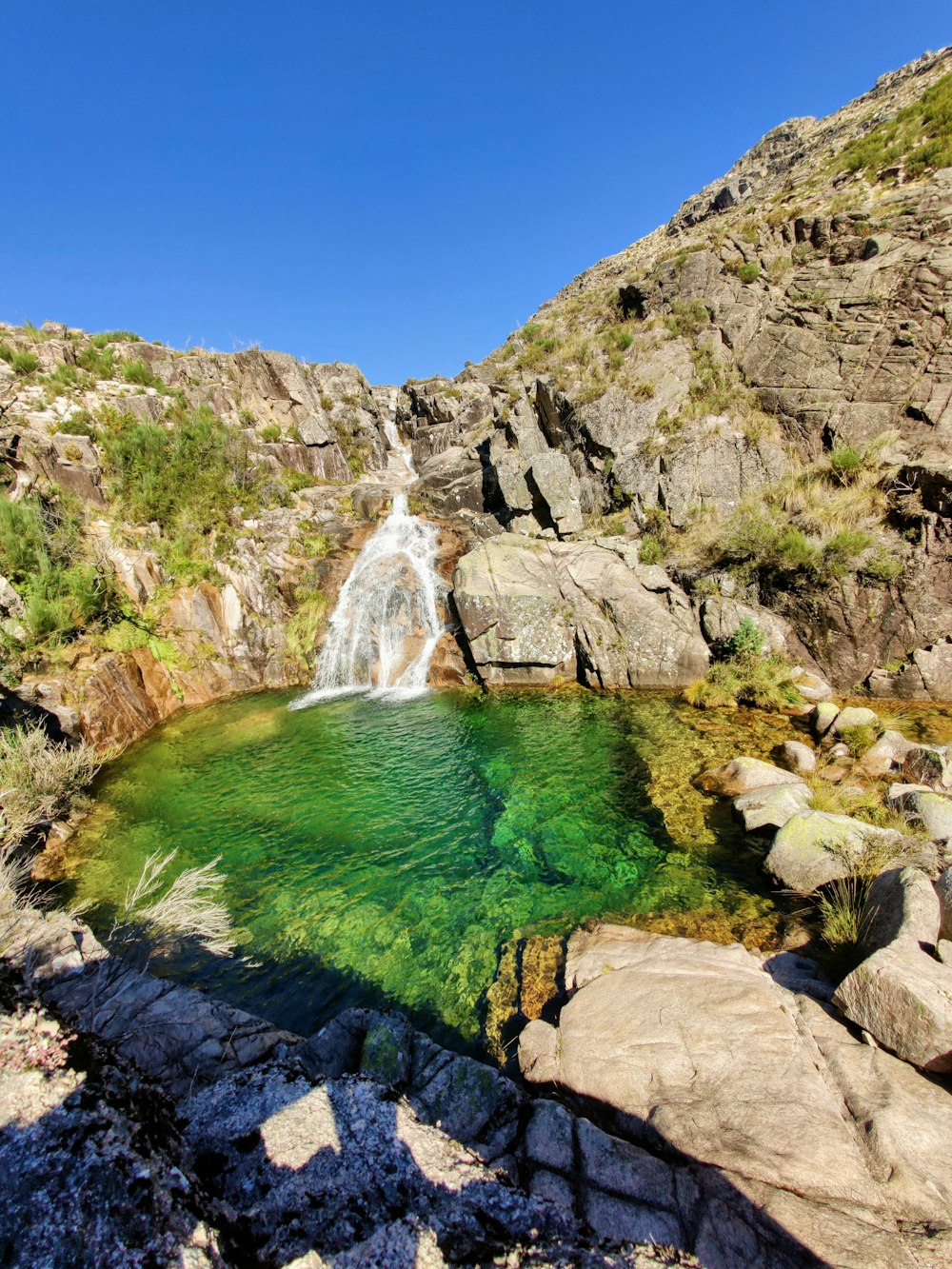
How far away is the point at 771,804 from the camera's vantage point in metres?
7.28

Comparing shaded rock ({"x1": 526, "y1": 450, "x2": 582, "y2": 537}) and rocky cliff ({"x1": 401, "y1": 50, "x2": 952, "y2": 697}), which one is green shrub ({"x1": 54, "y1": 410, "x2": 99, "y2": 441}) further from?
shaded rock ({"x1": 526, "y1": 450, "x2": 582, "y2": 537})

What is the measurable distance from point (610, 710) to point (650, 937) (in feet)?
23.6

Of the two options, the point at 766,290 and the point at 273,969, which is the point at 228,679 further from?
the point at 766,290

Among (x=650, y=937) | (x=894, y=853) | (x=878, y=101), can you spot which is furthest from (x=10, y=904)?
(x=878, y=101)

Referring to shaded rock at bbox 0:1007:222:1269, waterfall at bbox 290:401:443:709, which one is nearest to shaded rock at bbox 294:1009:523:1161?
shaded rock at bbox 0:1007:222:1269

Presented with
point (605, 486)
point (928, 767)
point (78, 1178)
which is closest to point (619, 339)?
point (605, 486)

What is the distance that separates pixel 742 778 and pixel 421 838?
18.1ft

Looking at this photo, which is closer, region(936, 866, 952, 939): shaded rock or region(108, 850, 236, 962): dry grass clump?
region(936, 866, 952, 939): shaded rock

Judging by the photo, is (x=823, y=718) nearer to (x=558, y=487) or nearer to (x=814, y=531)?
(x=814, y=531)

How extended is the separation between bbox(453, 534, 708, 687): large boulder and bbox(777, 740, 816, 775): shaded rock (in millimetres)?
4221

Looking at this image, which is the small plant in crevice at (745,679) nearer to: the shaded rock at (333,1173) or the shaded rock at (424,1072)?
the shaded rock at (424,1072)

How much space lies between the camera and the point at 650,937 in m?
5.34

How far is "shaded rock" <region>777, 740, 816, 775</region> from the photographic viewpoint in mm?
8516

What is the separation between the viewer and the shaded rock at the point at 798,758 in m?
8.52
